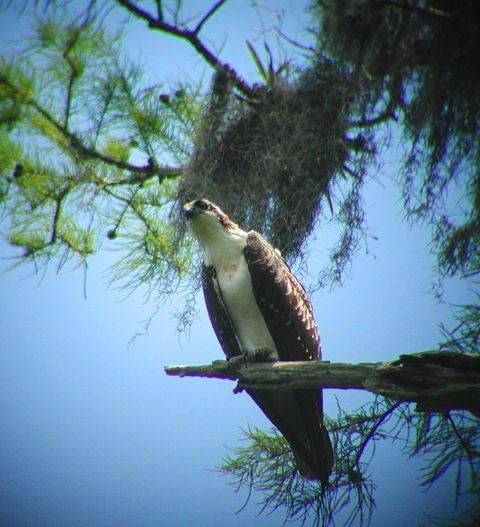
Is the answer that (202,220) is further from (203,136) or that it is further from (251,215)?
(203,136)

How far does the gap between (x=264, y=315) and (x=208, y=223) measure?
0.58 metres

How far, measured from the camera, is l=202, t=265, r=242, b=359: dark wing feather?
→ 2.33 meters

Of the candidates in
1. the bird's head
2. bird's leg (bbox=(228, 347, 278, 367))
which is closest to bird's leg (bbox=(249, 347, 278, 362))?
bird's leg (bbox=(228, 347, 278, 367))

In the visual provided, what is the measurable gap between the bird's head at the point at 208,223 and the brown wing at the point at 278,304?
0.62ft

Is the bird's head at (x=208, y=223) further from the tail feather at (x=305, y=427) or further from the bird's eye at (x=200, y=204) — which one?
the tail feather at (x=305, y=427)

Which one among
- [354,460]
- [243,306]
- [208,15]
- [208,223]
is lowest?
[354,460]

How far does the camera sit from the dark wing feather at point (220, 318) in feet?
7.63

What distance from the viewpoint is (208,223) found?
233 centimetres

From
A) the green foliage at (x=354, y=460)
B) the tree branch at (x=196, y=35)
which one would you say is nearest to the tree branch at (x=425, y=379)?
the green foliage at (x=354, y=460)

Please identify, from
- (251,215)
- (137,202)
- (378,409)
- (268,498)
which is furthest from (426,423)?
(137,202)

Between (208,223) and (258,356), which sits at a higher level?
(208,223)

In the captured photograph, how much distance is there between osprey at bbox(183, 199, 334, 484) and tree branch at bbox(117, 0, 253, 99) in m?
0.74

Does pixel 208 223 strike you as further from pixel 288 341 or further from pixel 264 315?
pixel 288 341

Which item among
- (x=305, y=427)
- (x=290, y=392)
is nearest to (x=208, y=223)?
(x=290, y=392)
